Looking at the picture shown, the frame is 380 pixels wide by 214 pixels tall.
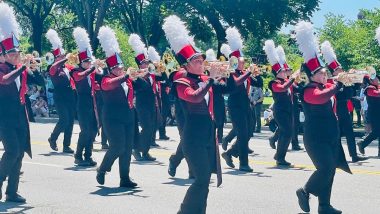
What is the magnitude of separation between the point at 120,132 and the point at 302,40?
2974mm

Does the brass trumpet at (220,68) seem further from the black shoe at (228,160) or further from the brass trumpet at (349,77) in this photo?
the black shoe at (228,160)

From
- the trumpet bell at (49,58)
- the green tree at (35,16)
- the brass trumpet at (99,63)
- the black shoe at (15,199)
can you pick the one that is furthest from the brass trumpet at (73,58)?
the green tree at (35,16)

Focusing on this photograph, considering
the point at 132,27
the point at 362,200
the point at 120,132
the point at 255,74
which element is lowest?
the point at 362,200

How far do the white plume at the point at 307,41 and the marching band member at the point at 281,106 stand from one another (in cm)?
374

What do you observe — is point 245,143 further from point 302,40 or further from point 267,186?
point 302,40

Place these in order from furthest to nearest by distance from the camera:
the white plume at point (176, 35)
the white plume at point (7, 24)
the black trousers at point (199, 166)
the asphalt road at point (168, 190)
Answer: the white plume at point (7, 24)
the asphalt road at point (168, 190)
the white plume at point (176, 35)
the black trousers at point (199, 166)

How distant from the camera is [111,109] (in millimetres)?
10562

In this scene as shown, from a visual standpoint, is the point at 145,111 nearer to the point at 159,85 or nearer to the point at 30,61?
the point at 159,85

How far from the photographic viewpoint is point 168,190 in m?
10.3

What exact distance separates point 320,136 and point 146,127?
5.89m

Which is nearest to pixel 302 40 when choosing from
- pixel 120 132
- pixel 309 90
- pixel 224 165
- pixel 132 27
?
pixel 309 90

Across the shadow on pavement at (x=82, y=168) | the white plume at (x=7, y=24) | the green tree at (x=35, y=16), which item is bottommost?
the shadow on pavement at (x=82, y=168)

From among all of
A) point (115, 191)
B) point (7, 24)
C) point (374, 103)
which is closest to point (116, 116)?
point (115, 191)

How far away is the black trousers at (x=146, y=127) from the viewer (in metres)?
13.7
